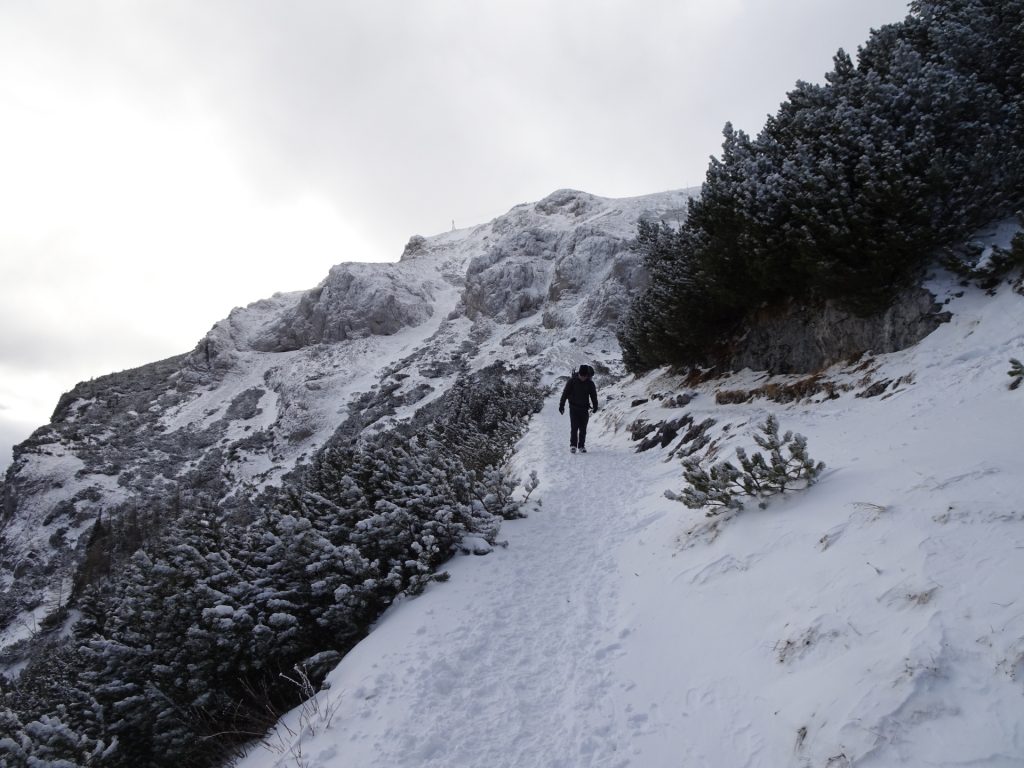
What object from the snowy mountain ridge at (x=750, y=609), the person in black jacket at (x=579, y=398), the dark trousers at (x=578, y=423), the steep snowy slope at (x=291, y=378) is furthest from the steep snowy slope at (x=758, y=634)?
the steep snowy slope at (x=291, y=378)

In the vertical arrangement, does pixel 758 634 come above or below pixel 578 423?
below

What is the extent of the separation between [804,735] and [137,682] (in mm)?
5682

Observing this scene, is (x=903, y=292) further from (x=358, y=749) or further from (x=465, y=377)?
(x=465, y=377)

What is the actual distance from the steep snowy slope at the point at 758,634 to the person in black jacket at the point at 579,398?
5.07m

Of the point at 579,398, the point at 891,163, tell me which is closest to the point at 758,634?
the point at 891,163

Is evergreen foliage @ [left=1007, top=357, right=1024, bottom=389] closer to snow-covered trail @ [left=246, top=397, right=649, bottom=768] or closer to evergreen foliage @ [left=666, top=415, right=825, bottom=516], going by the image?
evergreen foliage @ [left=666, top=415, right=825, bottom=516]

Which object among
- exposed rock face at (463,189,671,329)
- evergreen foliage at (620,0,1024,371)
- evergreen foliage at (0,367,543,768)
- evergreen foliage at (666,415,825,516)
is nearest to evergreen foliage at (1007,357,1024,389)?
evergreen foliage at (666,415,825,516)

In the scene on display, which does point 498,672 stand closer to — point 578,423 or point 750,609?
point 750,609

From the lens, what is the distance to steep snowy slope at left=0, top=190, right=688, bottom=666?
32.6 metres

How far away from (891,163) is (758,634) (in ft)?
27.0

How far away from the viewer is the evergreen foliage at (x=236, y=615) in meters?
4.36

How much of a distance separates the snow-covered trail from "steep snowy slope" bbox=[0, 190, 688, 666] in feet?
76.2

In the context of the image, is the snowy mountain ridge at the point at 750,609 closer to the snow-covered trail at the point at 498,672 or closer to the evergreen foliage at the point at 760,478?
the snow-covered trail at the point at 498,672

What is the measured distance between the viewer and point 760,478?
5.33 m
